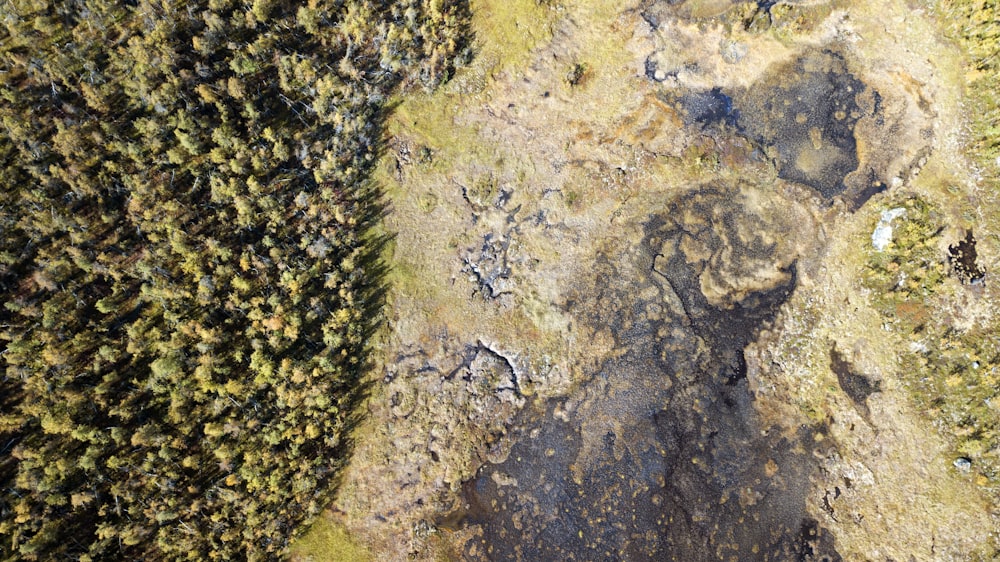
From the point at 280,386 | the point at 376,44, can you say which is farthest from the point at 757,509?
the point at 376,44

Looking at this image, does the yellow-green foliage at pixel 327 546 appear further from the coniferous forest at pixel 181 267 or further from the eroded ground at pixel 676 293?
the coniferous forest at pixel 181 267

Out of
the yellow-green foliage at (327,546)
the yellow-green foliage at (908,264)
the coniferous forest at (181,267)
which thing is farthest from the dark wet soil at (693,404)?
the coniferous forest at (181,267)

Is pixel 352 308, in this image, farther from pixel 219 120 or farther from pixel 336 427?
pixel 219 120

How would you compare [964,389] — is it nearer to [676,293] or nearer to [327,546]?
[676,293]

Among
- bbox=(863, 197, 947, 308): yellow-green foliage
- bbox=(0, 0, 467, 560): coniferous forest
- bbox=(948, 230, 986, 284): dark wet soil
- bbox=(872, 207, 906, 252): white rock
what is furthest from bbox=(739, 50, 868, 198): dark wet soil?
bbox=(0, 0, 467, 560): coniferous forest

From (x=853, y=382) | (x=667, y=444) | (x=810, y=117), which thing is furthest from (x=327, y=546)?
(x=810, y=117)
